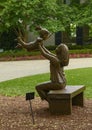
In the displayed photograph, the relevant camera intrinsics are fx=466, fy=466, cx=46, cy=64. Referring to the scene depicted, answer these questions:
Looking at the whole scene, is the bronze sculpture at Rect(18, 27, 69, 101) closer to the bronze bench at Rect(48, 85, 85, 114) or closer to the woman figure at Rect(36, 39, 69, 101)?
the woman figure at Rect(36, 39, 69, 101)

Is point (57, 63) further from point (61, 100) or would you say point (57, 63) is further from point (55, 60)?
point (61, 100)

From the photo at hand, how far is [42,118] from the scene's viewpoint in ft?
25.4

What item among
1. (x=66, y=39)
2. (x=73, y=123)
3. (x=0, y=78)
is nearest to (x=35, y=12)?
(x=66, y=39)

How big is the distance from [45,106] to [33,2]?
17.3 m

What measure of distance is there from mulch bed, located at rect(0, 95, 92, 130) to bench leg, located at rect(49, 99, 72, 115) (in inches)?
4.2

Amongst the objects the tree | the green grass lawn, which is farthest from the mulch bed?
the tree

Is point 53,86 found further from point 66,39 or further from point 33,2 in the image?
point 66,39

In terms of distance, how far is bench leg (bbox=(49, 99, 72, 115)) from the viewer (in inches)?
308

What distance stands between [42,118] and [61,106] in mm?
392

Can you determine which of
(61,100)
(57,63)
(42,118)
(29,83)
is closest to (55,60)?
(57,63)

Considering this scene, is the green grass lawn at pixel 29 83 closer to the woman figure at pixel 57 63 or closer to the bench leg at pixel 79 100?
the bench leg at pixel 79 100

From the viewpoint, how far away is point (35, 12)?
1044 inches

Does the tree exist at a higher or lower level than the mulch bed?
lower

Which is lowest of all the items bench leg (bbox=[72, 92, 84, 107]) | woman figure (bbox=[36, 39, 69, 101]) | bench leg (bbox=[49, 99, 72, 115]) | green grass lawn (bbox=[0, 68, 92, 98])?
green grass lawn (bbox=[0, 68, 92, 98])
